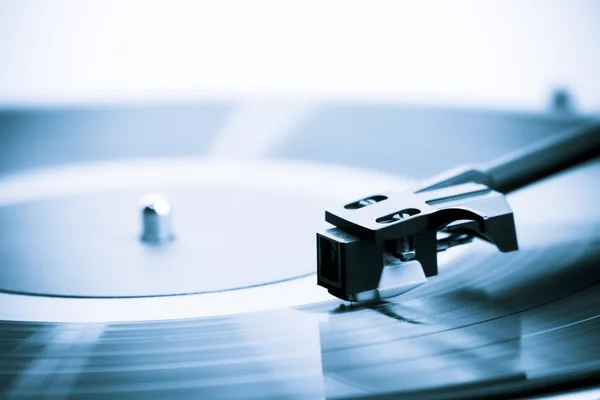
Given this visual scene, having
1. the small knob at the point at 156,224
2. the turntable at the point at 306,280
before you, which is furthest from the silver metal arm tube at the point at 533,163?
the small knob at the point at 156,224

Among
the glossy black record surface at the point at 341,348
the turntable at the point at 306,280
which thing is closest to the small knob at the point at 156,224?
the turntable at the point at 306,280

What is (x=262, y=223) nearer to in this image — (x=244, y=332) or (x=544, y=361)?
(x=244, y=332)

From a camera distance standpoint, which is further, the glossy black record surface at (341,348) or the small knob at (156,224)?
the small knob at (156,224)

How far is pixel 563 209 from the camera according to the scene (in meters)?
0.95

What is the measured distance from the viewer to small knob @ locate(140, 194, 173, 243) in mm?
899

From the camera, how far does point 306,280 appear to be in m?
0.76

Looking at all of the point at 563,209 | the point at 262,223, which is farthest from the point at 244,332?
the point at 563,209

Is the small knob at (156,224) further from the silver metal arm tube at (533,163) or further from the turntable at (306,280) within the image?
the silver metal arm tube at (533,163)

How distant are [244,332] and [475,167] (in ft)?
0.97

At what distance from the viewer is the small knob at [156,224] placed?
90cm

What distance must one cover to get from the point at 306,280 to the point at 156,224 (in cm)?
20

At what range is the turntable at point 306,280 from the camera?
558 millimetres

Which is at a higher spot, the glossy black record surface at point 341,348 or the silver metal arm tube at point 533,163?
the silver metal arm tube at point 533,163

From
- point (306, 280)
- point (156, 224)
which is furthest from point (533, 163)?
point (156, 224)
